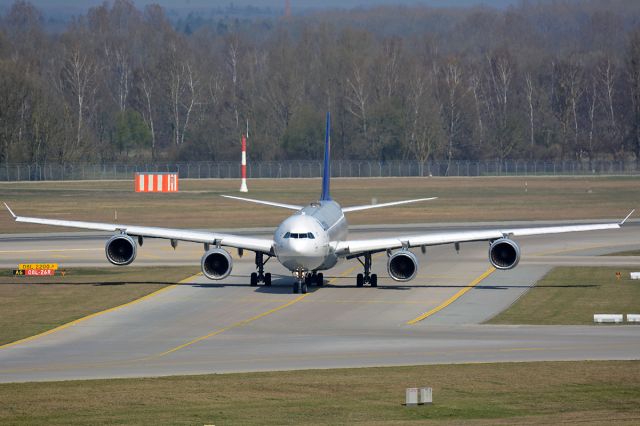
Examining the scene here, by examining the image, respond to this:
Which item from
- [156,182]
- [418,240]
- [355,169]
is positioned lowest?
[418,240]

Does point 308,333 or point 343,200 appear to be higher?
point 343,200

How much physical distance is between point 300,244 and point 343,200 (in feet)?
251

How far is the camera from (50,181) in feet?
576

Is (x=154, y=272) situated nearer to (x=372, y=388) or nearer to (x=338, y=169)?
(x=372, y=388)

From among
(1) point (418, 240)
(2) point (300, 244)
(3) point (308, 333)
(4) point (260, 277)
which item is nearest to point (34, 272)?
(4) point (260, 277)

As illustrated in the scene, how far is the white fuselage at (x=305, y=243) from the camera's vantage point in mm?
51281

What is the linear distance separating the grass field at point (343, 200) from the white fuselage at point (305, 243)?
44.2 meters

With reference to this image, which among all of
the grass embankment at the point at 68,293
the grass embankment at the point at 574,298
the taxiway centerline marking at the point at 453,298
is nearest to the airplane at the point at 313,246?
the taxiway centerline marking at the point at 453,298

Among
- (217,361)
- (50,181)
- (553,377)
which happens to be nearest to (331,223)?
(217,361)

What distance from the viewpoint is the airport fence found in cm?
18438

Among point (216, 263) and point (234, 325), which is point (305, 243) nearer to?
point (216, 263)

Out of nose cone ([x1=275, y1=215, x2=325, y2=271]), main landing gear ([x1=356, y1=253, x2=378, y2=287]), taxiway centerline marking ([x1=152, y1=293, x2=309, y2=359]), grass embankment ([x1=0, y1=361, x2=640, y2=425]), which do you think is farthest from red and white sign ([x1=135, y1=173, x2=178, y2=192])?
grass embankment ([x1=0, y1=361, x2=640, y2=425])

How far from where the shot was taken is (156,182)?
481 feet

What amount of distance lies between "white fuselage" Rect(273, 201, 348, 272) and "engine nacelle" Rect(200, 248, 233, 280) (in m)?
2.70
